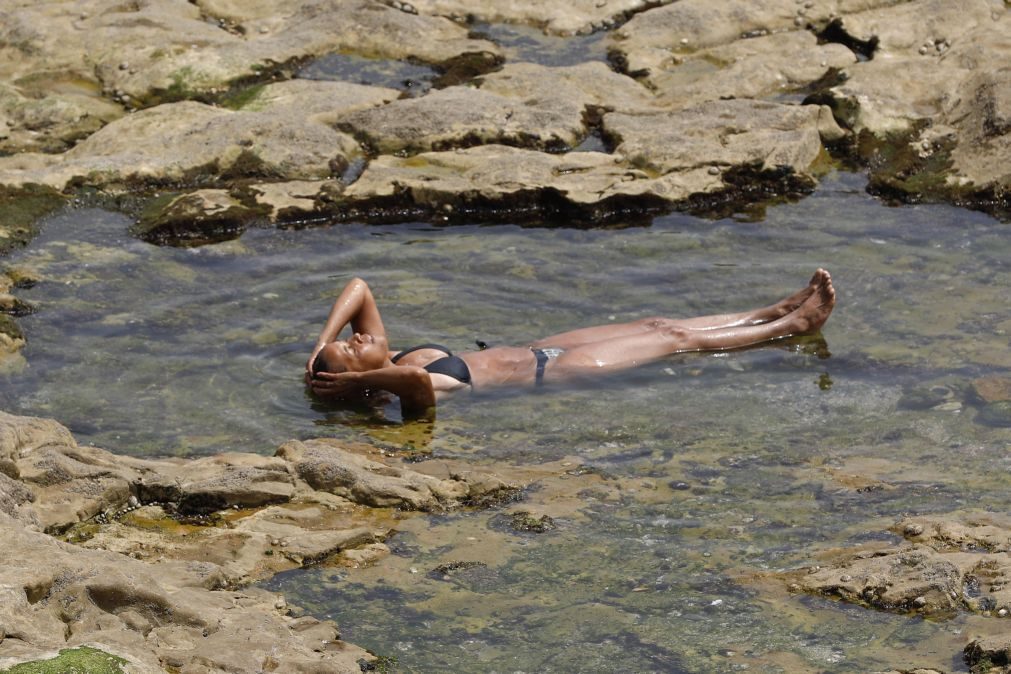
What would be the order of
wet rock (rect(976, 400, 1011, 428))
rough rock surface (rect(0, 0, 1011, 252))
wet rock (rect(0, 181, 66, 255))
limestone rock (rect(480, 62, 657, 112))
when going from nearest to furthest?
1. wet rock (rect(976, 400, 1011, 428))
2. wet rock (rect(0, 181, 66, 255))
3. rough rock surface (rect(0, 0, 1011, 252))
4. limestone rock (rect(480, 62, 657, 112))

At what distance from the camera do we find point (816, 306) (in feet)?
Answer: 32.8

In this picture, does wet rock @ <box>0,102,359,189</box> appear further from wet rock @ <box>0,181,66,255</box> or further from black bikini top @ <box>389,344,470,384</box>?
black bikini top @ <box>389,344,470,384</box>

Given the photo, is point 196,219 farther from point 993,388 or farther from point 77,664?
point 77,664

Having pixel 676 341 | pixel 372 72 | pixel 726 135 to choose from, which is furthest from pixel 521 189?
pixel 372 72

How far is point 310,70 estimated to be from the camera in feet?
46.6

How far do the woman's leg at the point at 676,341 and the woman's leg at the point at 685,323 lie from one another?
0.03 m

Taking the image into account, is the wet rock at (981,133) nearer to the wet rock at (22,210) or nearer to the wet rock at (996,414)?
the wet rock at (996,414)

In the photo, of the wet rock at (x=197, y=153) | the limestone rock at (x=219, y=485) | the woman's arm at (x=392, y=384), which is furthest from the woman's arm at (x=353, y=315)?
the wet rock at (x=197, y=153)

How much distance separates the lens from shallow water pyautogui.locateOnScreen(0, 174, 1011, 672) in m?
5.89

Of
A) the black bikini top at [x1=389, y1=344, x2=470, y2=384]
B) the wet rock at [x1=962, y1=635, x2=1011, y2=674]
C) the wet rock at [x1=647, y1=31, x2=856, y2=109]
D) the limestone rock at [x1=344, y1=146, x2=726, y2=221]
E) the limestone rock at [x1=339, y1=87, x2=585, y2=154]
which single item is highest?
the wet rock at [x1=647, y1=31, x2=856, y2=109]

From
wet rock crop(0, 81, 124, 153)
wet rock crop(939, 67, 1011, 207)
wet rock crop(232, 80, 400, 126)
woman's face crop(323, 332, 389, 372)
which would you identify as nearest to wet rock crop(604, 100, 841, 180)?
wet rock crop(939, 67, 1011, 207)

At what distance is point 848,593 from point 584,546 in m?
1.33

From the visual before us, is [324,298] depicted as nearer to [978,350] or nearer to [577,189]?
[577,189]

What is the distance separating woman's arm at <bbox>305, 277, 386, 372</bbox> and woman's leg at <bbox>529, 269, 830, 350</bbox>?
115 centimetres
